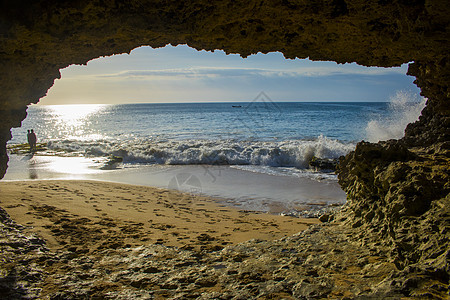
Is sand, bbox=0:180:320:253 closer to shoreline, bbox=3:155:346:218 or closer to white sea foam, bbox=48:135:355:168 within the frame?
shoreline, bbox=3:155:346:218

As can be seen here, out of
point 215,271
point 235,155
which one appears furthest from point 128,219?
point 235,155

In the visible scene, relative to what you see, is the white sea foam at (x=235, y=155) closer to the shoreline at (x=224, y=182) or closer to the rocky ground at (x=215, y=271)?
the shoreline at (x=224, y=182)

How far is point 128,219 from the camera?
548cm

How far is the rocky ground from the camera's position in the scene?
2.58m

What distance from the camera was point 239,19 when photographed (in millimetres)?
3107

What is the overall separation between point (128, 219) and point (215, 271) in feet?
9.44

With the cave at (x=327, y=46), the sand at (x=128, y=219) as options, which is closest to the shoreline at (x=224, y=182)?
the sand at (x=128, y=219)

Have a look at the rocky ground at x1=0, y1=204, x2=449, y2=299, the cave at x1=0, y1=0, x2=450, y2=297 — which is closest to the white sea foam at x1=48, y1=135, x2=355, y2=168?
the cave at x1=0, y1=0, x2=450, y2=297

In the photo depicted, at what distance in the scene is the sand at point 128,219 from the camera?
4.22 m

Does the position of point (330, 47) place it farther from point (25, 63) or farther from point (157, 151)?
point (157, 151)

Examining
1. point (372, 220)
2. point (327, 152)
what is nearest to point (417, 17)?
point (372, 220)

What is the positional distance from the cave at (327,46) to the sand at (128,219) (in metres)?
1.31

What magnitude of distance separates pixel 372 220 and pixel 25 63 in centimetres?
460

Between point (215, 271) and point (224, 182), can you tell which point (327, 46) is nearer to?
point (215, 271)
